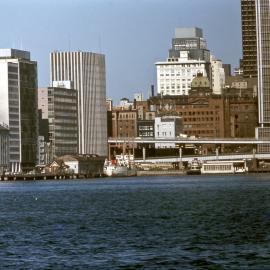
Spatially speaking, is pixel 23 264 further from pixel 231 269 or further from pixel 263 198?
pixel 263 198

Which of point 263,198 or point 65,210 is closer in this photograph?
point 65,210

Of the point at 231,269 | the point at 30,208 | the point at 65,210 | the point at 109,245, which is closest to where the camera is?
the point at 231,269

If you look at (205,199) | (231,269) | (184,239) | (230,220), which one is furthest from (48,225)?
(205,199)

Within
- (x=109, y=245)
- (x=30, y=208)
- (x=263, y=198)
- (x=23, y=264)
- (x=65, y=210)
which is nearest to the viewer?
(x=23, y=264)

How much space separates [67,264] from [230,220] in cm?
2906

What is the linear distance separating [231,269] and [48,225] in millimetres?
32200

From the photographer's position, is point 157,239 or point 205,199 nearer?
point 157,239

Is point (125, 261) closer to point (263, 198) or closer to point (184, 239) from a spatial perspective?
point (184, 239)

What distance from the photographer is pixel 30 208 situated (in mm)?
120438

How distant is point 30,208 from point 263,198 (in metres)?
22.8

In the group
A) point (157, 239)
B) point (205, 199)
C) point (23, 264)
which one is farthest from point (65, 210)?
point (23, 264)

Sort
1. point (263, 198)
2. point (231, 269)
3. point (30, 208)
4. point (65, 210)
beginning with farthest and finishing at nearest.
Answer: point (263, 198)
point (30, 208)
point (65, 210)
point (231, 269)

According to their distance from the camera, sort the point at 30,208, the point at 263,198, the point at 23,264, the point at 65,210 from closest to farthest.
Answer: the point at 23,264 < the point at 65,210 < the point at 30,208 < the point at 263,198

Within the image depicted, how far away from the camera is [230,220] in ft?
297
